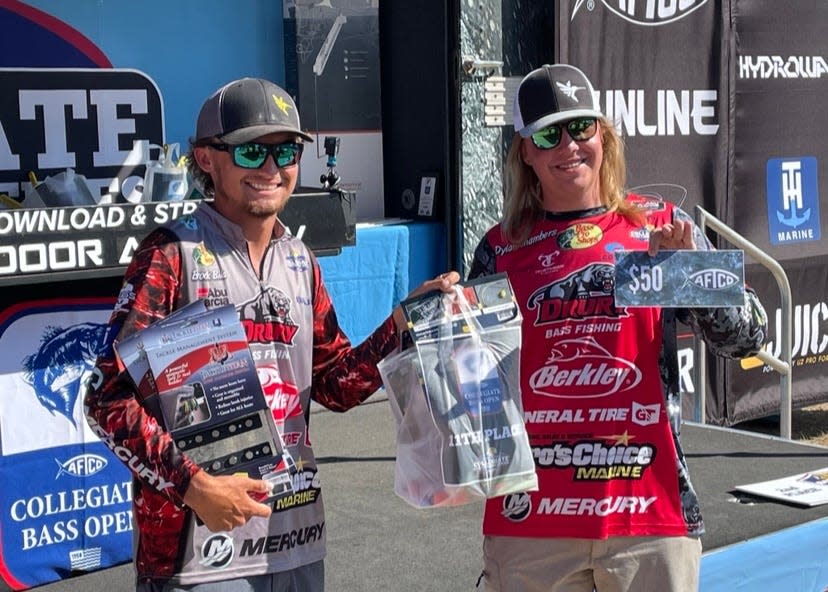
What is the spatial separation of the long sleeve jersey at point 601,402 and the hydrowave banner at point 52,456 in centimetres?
193

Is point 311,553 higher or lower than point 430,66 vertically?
lower

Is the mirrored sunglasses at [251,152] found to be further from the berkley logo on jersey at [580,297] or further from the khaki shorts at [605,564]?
the khaki shorts at [605,564]

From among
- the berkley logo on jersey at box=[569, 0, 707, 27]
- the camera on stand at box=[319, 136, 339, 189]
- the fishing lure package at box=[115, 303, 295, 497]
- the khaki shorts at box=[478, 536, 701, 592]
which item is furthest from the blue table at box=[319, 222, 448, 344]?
the fishing lure package at box=[115, 303, 295, 497]

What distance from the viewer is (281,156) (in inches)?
95.7

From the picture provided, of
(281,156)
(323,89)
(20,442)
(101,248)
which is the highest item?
(323,89)

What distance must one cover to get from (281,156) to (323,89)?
4.12m

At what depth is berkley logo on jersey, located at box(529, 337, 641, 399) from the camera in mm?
2639

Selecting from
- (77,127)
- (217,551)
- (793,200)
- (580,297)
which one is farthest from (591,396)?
(793,200)

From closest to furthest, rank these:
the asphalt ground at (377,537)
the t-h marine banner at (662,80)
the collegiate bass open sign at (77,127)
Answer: the asphalt ground at (377,537) → the collegiate bass open sign at (77,127) → the t-h marine banner at (662,80)

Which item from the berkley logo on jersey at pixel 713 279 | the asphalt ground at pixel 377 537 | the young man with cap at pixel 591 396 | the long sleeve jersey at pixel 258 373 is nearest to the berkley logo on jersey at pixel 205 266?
the long sleeve jersey at pixel 258 373

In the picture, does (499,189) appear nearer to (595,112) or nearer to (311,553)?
(595,112)

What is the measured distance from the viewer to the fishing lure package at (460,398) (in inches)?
97.0

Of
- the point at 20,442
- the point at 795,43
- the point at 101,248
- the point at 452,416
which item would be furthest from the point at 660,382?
the point at 795,43

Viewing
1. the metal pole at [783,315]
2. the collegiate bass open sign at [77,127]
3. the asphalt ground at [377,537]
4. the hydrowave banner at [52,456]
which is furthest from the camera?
the metal pole at [783,315]
